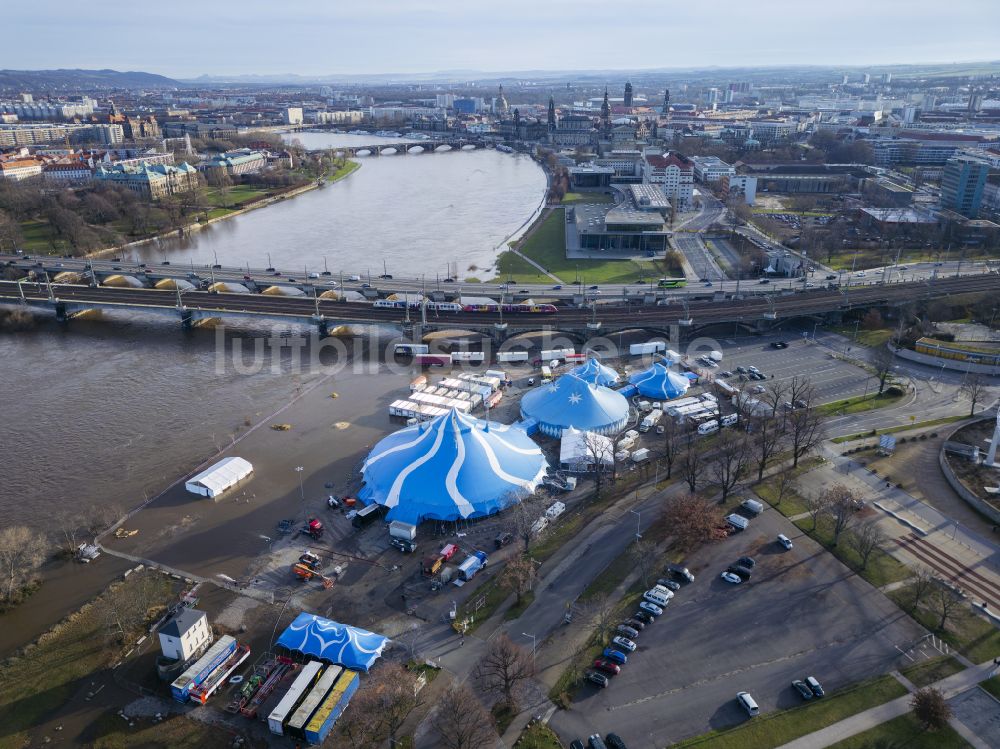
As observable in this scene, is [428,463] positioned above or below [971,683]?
above

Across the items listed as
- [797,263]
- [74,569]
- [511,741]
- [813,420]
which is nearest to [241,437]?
[74,569]

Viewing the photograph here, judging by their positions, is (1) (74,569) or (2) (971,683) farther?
(1) (74,569)

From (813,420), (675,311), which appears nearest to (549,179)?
(675,311)

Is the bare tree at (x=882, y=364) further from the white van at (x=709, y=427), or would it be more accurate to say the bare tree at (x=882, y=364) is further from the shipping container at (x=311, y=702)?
the shipping container at (x=311, y=702)

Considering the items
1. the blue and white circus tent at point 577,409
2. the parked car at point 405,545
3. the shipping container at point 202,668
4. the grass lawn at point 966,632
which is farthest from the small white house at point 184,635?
the grass lawn at point 966,632

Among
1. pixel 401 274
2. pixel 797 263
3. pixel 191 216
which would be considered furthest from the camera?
pixel 191 216

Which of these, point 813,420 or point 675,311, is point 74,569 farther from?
point 675,311

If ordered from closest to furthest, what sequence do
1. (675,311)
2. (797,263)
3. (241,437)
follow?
(241,437) < (675,311) < (797,263)
